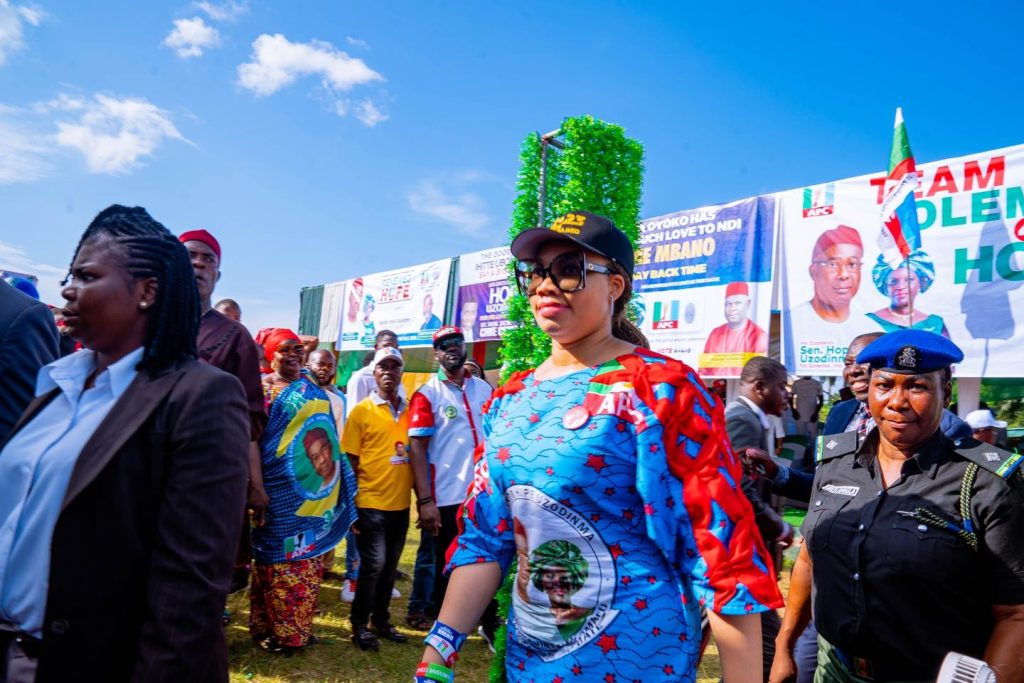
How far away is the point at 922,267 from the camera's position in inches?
294

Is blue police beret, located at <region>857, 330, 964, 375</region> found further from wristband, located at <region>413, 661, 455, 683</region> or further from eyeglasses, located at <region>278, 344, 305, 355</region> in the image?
eyeglasses, located at <region>278, 344, 305, 355</region>

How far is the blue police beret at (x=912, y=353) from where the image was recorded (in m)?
2.19

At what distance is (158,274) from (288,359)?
291cm

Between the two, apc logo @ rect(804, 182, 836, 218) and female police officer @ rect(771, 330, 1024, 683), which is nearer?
female police officer @ rect(771, 330, 1024, 683)

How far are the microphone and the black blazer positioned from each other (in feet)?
5.86

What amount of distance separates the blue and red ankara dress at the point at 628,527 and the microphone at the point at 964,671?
0.70m

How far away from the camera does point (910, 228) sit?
649 centimetres

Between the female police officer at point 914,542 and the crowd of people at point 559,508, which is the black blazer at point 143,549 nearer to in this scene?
the crowd of people at point 559,508

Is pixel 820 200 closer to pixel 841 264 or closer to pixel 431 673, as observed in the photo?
pixel 841 264

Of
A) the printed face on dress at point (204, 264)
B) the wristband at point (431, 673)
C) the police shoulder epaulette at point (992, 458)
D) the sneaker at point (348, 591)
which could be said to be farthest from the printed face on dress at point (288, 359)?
the police shoulder epaulette at point (992, 458)

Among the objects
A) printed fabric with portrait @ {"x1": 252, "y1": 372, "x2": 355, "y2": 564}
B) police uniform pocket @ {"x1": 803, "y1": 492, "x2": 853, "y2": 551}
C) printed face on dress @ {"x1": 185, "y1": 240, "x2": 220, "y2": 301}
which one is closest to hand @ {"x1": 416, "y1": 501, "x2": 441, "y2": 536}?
printed fabric with portrait @ {"x1": 252, "y1": 372, "x2": 355, "y2": 564}

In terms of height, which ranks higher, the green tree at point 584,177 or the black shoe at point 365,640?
the green tree at point 584,177

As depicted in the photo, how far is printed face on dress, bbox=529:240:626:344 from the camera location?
5.53ft

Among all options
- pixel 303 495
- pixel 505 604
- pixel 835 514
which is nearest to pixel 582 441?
pixel 835 514
